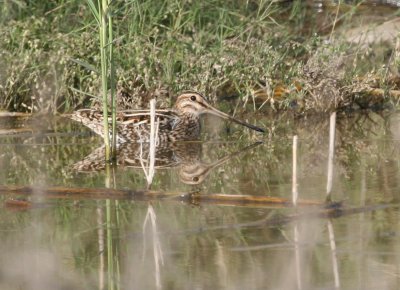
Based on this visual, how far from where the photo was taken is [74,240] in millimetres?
6133

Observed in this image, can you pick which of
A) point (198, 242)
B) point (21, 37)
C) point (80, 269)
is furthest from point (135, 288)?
point (21, 37)

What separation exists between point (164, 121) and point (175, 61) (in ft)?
3.53

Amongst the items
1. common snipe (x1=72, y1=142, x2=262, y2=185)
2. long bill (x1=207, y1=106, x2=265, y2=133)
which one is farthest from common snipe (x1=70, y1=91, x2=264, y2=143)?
common snipe (x1=72, y1=142, x2=262, y2=185)

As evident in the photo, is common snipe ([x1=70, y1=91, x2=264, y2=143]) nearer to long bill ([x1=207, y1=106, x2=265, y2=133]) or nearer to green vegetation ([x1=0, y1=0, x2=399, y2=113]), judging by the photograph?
long bill ([x1=207, y1=106, x2=265, y2=133])

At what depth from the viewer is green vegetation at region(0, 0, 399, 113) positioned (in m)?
10.3

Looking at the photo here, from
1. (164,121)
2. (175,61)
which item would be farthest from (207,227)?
(175,61)

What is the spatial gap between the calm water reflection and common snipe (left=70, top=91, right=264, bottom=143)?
0.34 metres

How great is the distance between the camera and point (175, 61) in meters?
10.5

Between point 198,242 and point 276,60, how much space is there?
4655mm

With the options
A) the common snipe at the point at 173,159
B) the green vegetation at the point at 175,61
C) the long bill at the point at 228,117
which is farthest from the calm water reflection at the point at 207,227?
the green vegetation at the point at 175,61

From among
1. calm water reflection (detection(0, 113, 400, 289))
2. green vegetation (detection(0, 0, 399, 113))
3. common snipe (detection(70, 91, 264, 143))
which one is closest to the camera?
calm water reflection (detection(0, 113, 400, 289))

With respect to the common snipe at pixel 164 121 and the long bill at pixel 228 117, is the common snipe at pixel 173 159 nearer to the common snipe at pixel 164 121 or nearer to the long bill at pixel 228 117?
the common snipe at pixel 164 121

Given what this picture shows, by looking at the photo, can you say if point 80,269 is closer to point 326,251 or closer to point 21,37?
point 326,251

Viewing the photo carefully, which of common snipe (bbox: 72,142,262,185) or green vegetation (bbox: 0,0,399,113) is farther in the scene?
green vegetation (bbox: 0,0,399,113)
